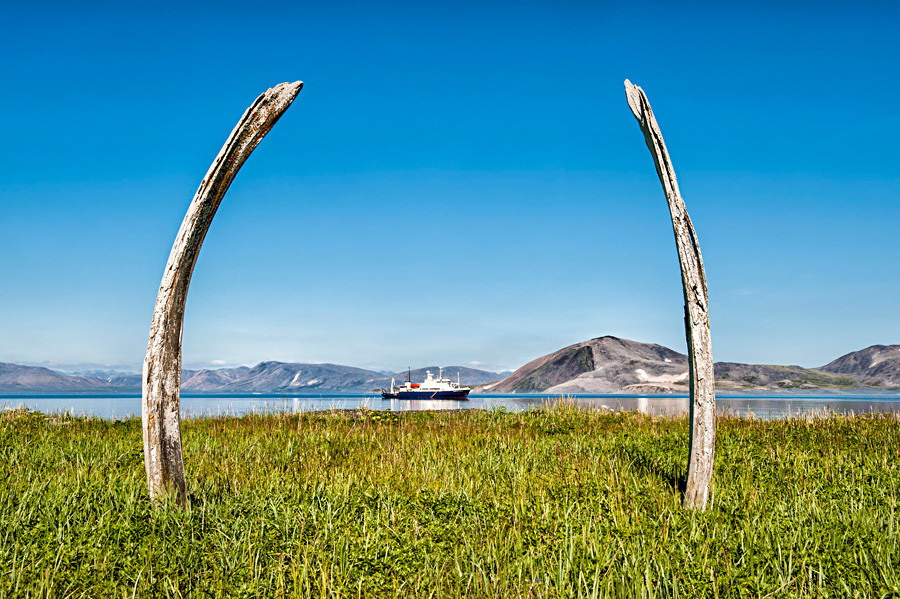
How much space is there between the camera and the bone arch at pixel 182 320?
562 cm

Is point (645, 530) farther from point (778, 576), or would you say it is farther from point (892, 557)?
point (892, 557)

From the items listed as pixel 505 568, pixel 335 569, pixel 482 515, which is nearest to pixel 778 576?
pixel 505 568

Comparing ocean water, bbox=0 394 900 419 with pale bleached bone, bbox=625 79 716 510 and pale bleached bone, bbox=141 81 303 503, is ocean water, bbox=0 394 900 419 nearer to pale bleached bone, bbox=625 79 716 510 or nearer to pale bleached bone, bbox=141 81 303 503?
pale bleached bone, bbox=141 81 303 503

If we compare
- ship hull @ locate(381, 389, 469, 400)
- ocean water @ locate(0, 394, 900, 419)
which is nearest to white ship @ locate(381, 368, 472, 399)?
ship hull @ locate(381, 389, 469, 400)

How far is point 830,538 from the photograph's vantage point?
4.57 m

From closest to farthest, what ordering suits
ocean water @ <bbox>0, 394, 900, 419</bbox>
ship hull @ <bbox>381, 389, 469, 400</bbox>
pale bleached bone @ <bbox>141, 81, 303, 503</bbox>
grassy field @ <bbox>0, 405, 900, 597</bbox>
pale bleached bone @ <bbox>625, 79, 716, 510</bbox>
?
1. grassy field @ <bbox>0, 405, 900, 597</bbox>
2. pale bleached bone @ <bbox>141, 81, 303, 503</bbox>
3. pale bleached bone @ <bbox>625, 79, 716, 510</bbox>
4. ocean water @ <bbox>0, 394, 900, 419</bbox>
5. ship hull @ <bbox>381, 389, 469, 400</bbox>

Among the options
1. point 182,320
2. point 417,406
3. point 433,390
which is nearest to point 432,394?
point 433,390

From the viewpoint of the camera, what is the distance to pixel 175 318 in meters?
5.75

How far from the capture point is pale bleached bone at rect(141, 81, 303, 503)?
5.59m

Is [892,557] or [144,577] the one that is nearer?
[144,577]

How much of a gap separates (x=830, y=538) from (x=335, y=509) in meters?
4.30

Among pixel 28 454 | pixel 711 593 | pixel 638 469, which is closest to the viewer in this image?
pixel 711 593

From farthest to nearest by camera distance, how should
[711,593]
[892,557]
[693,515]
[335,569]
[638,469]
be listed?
1. [638,469]
2. [693,515]
3. [892,557]
4. [335,569]
5. [711,593]

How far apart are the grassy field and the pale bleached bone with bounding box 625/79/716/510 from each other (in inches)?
13.3
